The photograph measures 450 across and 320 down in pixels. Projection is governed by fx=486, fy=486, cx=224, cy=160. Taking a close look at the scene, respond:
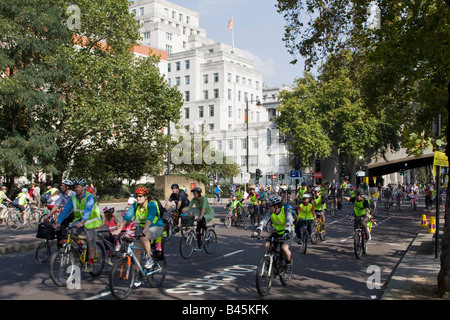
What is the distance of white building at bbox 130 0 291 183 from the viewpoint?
256 feet

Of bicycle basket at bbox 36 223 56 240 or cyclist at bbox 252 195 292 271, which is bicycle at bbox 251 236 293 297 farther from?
bicycle basket at bbox 36 223 56 240

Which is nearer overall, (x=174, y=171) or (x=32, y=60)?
(x=32, y=60)

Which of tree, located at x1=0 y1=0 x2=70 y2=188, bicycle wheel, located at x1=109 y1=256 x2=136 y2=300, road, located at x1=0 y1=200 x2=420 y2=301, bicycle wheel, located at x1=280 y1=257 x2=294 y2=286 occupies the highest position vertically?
tree, located at x1=0 y1=0 x2=70 y2=188

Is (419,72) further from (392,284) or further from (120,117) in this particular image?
(120,117)

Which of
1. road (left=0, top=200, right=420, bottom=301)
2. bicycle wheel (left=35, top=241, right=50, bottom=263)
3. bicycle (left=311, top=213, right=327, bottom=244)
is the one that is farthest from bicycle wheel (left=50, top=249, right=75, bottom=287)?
bicycle (left=311, top=213, right=327, bottom=244)

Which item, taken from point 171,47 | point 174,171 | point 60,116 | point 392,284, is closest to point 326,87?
point 174,171

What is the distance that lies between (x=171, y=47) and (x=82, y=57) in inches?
2914

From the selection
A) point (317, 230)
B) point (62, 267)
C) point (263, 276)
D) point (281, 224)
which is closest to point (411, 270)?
point (281, 224)

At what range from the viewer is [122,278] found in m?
7.79

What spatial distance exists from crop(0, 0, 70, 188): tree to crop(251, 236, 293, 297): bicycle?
78.3 ft

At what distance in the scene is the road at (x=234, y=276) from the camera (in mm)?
8297

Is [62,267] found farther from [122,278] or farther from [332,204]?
[332,204]

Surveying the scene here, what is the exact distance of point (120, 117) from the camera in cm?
3262
